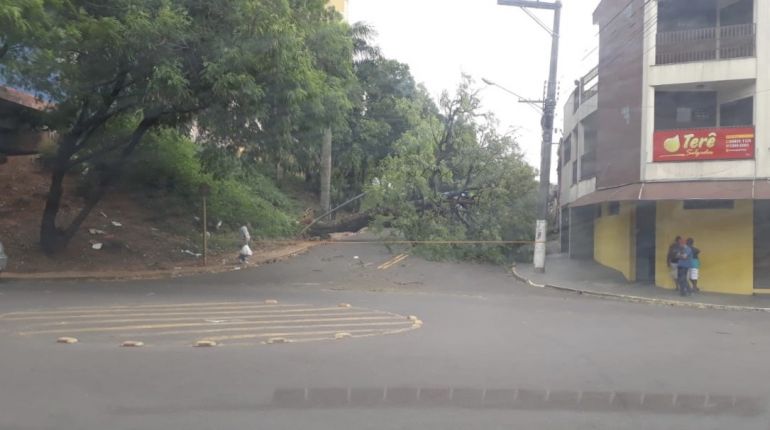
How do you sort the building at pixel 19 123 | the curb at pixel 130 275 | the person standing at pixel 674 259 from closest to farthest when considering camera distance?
the curb at pixel 130 275 → the person standing at pixel 674 259 → the building at pixel 19 123

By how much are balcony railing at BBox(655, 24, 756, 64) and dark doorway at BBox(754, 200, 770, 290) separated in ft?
13.8

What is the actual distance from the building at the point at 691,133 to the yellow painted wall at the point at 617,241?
13 cm

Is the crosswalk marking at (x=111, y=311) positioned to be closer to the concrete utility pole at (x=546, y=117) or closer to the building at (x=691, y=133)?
the building at (x=691, y=133)

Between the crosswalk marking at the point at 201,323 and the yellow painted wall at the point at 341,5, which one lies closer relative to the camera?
the crosswalk marking at the point at 201,323

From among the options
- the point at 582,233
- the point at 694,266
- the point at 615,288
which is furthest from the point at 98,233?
the point at 582,233

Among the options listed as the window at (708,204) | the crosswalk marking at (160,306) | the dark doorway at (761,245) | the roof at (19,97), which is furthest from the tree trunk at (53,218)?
the dark doorway at (761,245)

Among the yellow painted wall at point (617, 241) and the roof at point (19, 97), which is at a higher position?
the roof at point (19, 97)

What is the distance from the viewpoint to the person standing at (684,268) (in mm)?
20781

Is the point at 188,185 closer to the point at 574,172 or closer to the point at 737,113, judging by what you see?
the point at 574,172

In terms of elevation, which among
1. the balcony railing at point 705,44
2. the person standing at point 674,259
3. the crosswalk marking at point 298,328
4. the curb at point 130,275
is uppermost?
the balcony railing at point 705,44

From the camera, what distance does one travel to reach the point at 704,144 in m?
21.1

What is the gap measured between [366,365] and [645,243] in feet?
57.0

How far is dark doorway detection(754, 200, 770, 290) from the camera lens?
21.0 meters

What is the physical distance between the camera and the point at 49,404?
6949mm
